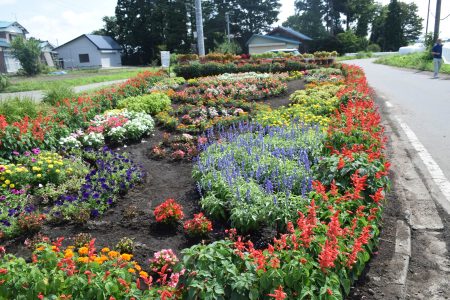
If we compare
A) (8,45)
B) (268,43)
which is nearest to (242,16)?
(268,43)

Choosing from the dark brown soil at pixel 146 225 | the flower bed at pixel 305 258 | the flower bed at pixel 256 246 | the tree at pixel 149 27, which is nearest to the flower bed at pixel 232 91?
the dark brown soil at pixel 146 225

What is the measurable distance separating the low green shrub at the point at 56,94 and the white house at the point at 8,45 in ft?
130

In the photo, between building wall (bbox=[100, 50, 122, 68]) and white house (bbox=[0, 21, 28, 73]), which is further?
building wall (bbox=[100, 50, 122, 68])

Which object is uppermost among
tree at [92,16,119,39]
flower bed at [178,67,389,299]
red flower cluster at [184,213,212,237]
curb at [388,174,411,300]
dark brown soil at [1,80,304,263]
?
tree at [92,16,119,39]

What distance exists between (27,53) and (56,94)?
30273mm

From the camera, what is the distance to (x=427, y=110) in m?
10.0

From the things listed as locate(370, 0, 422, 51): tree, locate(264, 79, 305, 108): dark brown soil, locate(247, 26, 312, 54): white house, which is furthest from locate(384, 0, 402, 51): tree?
locate(264, 79, 305, 108): dark brown soil

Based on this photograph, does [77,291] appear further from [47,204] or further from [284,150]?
[284,150]

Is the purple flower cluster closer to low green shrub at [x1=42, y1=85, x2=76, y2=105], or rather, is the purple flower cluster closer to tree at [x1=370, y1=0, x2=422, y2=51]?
low green shrub at [x1=42, y1=85, x2=76, y2=105]

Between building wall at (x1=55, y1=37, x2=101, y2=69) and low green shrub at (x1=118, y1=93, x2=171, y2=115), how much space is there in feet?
160

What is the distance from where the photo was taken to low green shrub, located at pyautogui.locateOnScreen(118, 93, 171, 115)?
34.0 ft

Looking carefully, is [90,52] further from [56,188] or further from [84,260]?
[84,260]

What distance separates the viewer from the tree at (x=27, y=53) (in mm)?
35562

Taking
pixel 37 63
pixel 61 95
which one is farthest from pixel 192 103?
pixel 37 63
